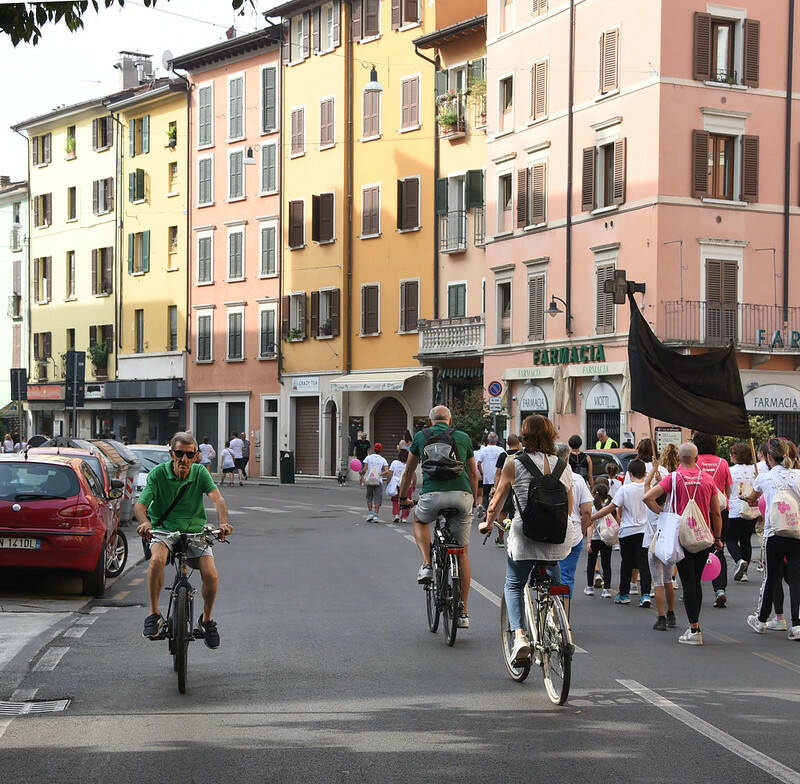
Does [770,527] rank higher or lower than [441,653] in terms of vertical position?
higher

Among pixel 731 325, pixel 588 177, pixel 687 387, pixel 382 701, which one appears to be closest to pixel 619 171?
pixel 588 177

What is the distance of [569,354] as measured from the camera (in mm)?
41281

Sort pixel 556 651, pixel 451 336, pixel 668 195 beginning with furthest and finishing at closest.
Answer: pixel 451 336, pixel 668 195, pixel 556 651

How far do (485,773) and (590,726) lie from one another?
4.57 ft

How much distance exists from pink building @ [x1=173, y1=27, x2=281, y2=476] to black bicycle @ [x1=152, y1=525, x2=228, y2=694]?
47.5 meters

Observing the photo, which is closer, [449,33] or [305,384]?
[449,33]

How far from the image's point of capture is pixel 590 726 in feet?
26.8

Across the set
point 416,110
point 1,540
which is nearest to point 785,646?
point 1,540

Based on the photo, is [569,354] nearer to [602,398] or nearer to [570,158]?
[602,398]

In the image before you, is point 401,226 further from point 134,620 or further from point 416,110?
point 134,620

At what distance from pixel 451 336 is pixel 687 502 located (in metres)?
34.9

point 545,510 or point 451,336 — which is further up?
point 451,336

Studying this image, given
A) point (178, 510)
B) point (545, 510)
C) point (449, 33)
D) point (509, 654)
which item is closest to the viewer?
point (545, 510)

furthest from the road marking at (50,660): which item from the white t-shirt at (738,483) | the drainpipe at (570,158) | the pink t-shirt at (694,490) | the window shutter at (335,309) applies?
the window shutter at (335,309)
